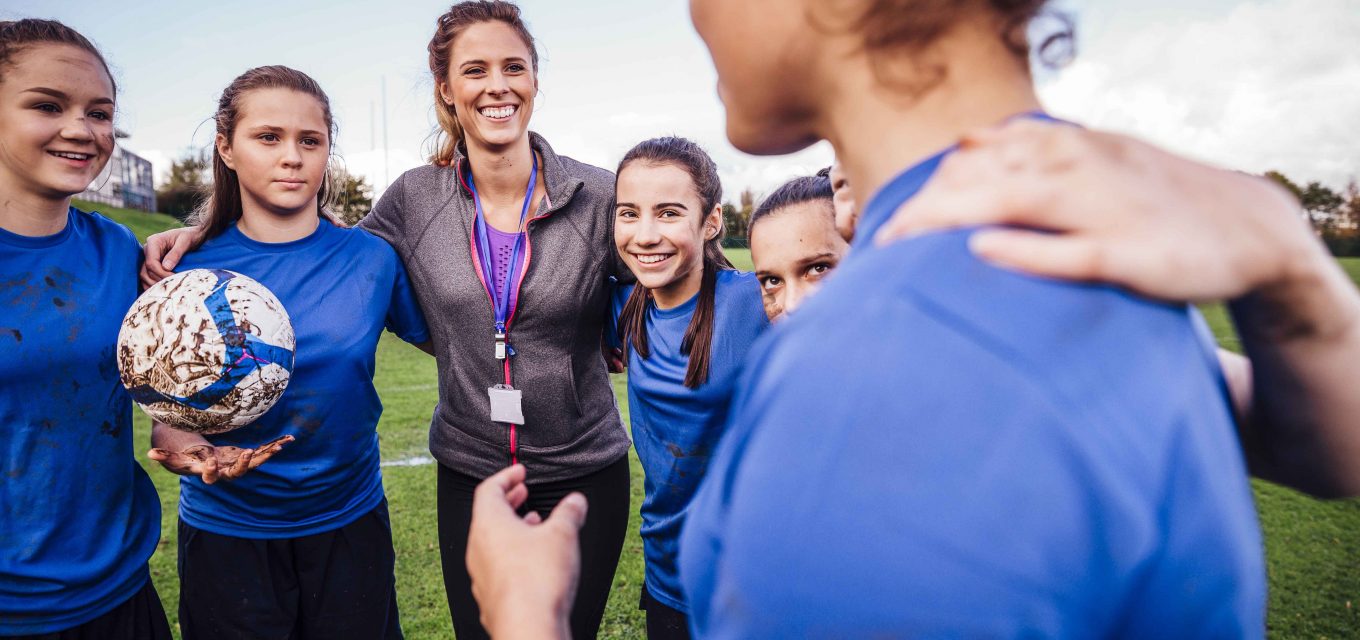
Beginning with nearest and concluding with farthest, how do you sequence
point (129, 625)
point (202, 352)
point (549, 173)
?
point (202, 352) < point (129, 625) < point (549, 173)

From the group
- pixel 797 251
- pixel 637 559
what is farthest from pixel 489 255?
pixel 637 559

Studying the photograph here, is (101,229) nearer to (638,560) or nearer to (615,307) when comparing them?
(615,307)

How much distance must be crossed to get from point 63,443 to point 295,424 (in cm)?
64

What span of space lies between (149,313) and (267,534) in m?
0.93

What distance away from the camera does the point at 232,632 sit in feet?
8.51

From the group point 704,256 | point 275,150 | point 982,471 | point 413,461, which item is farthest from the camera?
point 413,461

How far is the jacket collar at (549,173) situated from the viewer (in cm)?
297

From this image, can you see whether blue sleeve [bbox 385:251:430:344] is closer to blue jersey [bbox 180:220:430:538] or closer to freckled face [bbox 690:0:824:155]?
blue jersey [bbox 180:220:430:538]

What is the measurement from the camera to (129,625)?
7.76ft

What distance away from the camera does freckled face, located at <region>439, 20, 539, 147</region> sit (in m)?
2.93

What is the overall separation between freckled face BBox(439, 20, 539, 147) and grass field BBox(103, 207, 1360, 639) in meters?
2.72

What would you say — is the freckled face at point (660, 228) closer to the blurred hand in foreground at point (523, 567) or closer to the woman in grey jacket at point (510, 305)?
the woman in grey jacket at point (510, 305)

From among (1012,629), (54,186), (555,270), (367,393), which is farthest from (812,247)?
(54,186)

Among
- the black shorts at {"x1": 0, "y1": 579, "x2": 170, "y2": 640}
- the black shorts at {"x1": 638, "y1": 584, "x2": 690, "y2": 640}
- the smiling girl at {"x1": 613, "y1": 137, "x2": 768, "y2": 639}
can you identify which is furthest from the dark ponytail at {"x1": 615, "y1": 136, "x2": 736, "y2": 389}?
the black shorts at {"x1": 0, "y1": 579, "x2": 170, "y2": 640}
